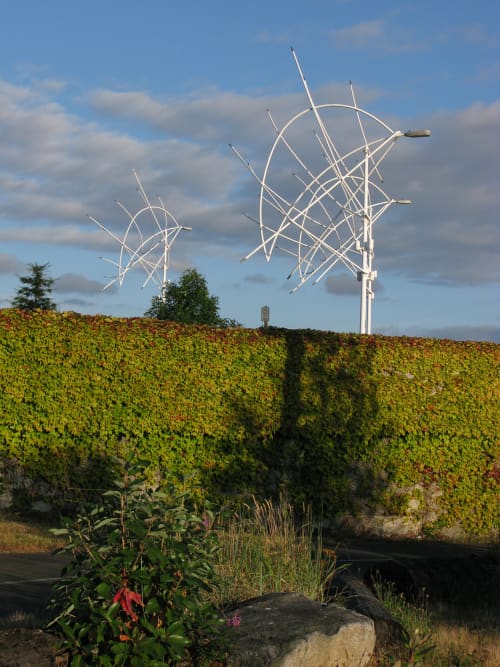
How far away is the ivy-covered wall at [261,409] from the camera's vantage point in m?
14.6

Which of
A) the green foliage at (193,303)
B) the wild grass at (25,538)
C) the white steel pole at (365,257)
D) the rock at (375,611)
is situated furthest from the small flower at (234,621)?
the green foliage at (193,303)

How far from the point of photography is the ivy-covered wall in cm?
1455

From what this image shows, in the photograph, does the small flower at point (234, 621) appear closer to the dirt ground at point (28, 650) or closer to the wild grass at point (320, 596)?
the wild grass at point (320, 596)

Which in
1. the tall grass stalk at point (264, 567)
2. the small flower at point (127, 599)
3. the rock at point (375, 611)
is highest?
the small flower at point (127, 599)

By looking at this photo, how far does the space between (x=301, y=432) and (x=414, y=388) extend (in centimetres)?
251

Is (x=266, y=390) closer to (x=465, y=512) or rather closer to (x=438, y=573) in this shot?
(x=465, y=512)

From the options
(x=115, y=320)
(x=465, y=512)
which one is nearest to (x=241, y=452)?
(x=115, y=320)

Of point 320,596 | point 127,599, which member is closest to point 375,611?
point 320,596

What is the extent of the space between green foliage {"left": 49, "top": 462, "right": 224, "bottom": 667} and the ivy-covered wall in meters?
8.11

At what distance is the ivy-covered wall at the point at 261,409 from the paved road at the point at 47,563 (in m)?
1.13

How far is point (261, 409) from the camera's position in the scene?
618 inches

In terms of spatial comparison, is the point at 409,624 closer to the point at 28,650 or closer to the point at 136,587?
the point at 136,587

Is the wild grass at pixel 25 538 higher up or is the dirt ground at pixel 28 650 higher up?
the dirt ground at pixel 28 650

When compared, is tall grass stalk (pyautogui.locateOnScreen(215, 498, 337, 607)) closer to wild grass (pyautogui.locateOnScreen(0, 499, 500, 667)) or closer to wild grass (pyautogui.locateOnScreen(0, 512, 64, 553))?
wild grass (pyautogui.locateOnScreen(0, 499, 500, 667))
